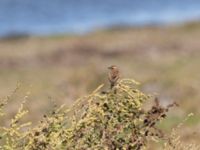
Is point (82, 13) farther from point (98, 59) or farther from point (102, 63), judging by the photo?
point (102, 63)

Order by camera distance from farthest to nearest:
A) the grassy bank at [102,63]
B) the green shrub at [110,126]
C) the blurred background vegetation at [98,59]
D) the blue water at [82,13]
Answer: the blue water at [82,13]
the grassy bank at [102,63]
the blurred background vegetation at [98,59]
the green shrub at [110,126]

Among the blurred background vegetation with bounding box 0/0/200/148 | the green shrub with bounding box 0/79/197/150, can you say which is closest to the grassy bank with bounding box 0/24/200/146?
the blurred background vegetation with bounding box 0/0/200/148

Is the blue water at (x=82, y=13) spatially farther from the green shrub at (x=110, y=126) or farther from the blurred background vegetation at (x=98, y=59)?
the green shrub at (x=110, y=126)

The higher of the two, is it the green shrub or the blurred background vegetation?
the blurred background vegetation

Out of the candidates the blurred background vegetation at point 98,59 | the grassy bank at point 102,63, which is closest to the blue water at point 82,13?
the blurred background vegetation at point 98,59

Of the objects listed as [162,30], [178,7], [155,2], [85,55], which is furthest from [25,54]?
[155,2]

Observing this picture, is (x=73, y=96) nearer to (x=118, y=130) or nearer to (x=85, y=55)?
(x=118, y=130)

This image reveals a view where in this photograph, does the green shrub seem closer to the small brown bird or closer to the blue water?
the small brown bird
